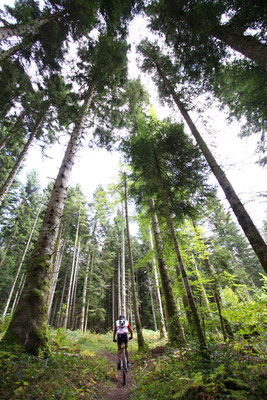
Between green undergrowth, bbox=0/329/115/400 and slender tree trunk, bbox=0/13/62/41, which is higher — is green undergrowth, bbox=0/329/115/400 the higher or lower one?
the lower one

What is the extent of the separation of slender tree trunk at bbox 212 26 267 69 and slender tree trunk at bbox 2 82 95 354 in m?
7.70

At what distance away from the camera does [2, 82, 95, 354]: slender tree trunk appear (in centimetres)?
353

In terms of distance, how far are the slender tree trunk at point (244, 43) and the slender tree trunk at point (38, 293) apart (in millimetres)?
7701

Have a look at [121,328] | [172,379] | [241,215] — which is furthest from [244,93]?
[121,328]

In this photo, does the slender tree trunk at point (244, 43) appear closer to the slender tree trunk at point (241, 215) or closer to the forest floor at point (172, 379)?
the slender tree trunk at point (241, 215)

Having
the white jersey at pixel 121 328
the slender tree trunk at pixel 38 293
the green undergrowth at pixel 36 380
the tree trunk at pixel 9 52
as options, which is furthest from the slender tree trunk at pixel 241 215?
the tree trunk at pixel 9 52

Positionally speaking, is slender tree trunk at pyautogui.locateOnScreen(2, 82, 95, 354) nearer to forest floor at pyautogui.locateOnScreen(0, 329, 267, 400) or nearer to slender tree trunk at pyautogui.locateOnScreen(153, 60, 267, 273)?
forest floor at pyautogui.locateOnScreen(0, 329, 267, 400)

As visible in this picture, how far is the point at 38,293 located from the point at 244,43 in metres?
9.87

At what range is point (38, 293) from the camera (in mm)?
4062

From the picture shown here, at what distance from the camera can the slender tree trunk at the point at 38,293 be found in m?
3.53

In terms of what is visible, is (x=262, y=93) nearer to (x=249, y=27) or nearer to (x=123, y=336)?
(x=249, y=27)

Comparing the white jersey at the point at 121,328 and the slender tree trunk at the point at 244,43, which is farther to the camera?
the white jersey at the point at 121,328

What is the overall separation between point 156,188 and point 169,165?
1332 millimetres

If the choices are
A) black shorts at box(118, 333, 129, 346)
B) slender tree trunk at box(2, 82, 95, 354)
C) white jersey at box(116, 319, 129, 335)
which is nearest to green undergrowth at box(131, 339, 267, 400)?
black shorts at box(118, 333, 129, 346)
